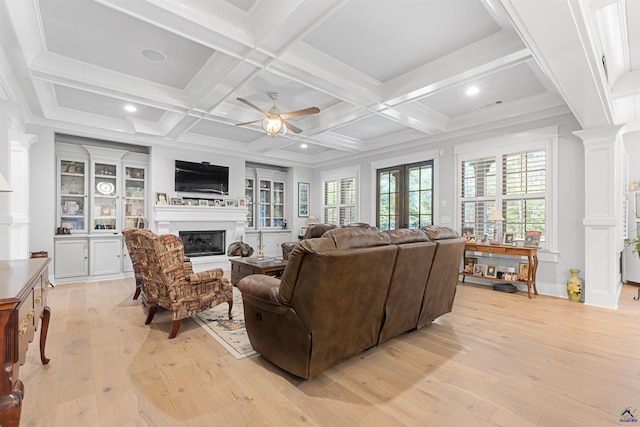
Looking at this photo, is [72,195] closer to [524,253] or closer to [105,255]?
[105,255]

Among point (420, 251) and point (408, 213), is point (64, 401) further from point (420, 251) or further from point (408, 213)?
point (408, 213)

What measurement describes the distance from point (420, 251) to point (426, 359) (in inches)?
34.8

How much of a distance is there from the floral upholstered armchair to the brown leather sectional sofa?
886 millimetres

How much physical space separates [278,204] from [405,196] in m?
3.67

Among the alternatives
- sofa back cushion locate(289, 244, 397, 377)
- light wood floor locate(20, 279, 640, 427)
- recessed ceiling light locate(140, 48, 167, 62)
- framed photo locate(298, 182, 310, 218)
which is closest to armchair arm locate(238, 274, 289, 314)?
sofa back cushion locate(289, 244, 397, 377)

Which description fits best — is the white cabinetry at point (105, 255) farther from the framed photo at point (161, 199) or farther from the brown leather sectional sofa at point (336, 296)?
the brown leather sectional sofa at point (336, 296)

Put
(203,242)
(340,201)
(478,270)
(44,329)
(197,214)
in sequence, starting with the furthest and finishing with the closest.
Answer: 1. (340,201)
2. (203,242)
3. (197,214)
4. (478,270)
5. (44,329)

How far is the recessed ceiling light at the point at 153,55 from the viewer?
3371mm

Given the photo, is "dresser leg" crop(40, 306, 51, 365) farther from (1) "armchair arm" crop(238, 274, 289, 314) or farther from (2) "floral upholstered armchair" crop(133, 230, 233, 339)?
(1) "armchair arm" crop(238, 274, 289, 314)

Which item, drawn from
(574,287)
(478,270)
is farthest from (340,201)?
(574,287)

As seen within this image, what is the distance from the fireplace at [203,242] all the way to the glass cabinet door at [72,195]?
69.5 inches

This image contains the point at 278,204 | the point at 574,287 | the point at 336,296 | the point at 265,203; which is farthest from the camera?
the point at 278,204

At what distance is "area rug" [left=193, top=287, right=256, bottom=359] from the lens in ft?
8.72

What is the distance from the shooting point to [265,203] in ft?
27.3
